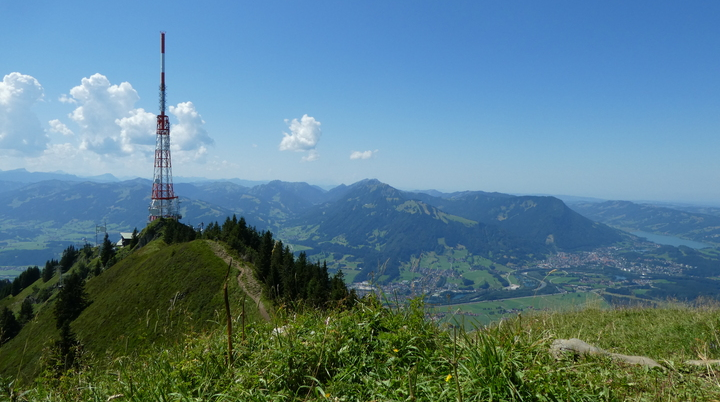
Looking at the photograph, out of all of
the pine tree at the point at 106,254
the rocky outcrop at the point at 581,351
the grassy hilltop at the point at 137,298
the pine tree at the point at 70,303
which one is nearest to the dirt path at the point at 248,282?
the grassy hilltop at the point at 137,298

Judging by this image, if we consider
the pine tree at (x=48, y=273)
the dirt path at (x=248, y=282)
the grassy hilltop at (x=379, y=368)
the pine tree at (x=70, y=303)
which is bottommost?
the pine tree at (x=48, y=273)

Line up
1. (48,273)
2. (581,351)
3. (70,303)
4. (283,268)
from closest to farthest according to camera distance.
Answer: (581,351), (283,268), (70,303), (48,273)

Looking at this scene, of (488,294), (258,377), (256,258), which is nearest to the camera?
(258,377)

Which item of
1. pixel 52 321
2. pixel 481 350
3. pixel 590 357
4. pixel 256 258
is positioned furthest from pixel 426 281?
pixel 52 321

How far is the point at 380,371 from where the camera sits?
4441mm

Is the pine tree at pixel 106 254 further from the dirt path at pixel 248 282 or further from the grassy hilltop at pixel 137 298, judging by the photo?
the dirt path at pixel 248 282

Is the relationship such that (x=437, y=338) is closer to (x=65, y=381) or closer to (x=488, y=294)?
(x=65, y=381)

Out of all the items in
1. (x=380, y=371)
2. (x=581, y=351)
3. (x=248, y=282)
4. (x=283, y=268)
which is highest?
(x=581, y=351)

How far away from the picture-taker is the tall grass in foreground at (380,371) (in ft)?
11.8

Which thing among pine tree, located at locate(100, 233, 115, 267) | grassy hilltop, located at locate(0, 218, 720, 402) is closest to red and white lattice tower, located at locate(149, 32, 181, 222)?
pine tree, located at locate(100, 233, 115, 267)

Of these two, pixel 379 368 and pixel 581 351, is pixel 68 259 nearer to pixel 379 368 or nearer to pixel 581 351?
pixel 379 368

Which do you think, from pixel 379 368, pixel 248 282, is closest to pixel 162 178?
pixel 248 282

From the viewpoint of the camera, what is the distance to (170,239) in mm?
73438

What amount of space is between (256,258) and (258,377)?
155ft
